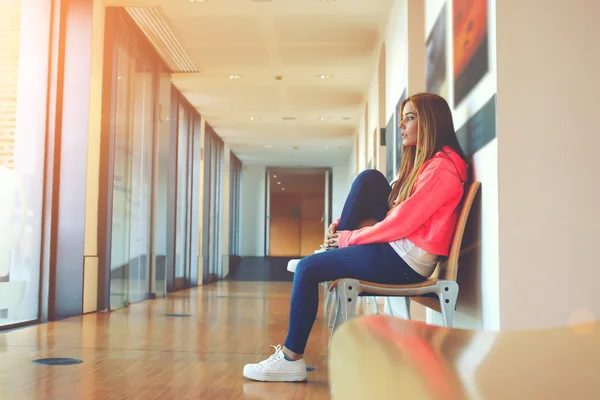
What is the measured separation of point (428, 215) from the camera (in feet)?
7.93

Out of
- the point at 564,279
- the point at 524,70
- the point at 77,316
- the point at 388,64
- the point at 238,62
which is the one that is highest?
the point at 238,62

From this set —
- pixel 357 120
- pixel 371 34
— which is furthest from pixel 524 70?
pixel 357 120

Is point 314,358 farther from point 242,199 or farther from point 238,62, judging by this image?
point 242,199

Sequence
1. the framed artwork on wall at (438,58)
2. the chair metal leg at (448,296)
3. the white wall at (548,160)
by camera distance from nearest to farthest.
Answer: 1. the white wall at (548,160)
2. the chair metal leg at (448,296)
3. the framed artwork on wall at (438,58)

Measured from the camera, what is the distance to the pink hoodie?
241cm

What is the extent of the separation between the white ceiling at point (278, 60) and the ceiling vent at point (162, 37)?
98 millimetres

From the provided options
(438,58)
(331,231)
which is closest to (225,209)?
(438,58)

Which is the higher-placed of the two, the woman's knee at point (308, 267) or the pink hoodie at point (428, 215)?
the pink hoodie at point (428, 215)

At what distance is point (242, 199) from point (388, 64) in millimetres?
12149

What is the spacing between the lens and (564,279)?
83.1 inches

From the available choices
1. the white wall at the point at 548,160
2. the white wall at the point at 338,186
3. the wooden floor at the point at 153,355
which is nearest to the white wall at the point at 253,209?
the white wall at the point at 338,186

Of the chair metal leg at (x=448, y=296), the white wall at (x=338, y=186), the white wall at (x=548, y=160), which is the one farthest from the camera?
the white wall at (x=338, y=186)

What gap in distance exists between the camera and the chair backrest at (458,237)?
2.35 m

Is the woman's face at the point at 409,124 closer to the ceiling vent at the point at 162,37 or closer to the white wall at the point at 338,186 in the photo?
the ceiling vent at the point at 162,37
